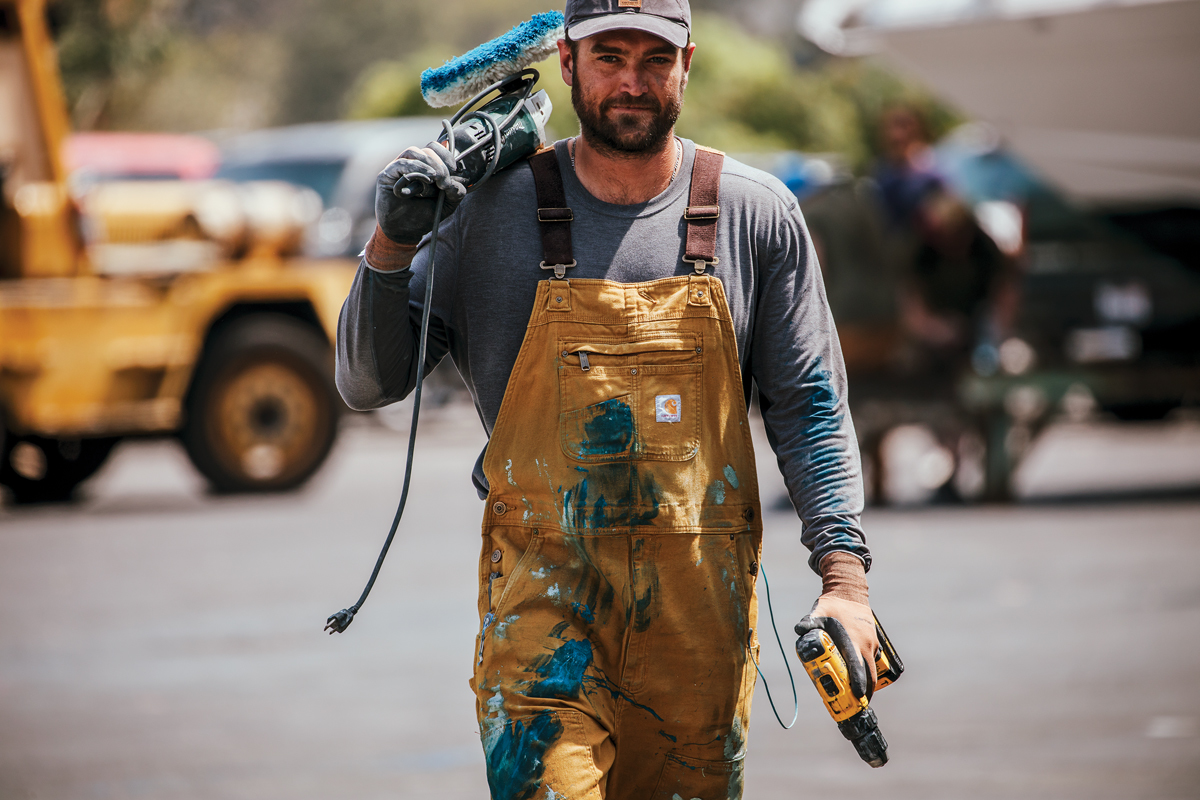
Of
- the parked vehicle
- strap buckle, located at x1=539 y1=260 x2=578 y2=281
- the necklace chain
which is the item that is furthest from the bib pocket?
the parked vehicle

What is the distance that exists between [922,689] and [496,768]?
392 centimetres

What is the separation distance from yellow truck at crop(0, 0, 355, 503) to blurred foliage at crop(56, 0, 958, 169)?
52.3 inches

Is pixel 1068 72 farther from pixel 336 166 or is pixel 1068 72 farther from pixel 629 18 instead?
pixel 629 18

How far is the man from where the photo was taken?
314cm

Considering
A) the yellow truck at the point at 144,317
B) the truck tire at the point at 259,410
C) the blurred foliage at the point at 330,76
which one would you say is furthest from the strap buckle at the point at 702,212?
the truck tire at the point at 259,410

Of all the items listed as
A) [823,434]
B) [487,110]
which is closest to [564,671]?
[823,434]

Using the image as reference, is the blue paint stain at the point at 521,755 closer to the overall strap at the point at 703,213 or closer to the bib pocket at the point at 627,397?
the bib pocket at the point at 627,397

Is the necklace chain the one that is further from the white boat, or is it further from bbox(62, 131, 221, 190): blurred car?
bbox(62, 131, 221, 190): blurred car

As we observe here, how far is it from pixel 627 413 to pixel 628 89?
0.58 m

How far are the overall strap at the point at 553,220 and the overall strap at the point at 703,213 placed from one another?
215 mm

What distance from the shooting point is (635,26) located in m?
3.10

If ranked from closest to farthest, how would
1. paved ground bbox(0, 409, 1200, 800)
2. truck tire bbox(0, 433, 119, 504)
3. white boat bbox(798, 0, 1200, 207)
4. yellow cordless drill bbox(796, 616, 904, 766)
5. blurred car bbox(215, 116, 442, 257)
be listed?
yellow cordless drill bbox(796, 616, 904, 766), paved ground bbox(0, 409, 1200, 800), white boat bbox(798, 0, 1200, 207), truck tire bbox(0, 433, 119, 504), blurred car bbox(215, 116, 442, 257)

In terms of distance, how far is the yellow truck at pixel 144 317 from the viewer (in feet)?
38.3

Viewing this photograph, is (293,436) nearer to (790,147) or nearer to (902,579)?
(902,579)
